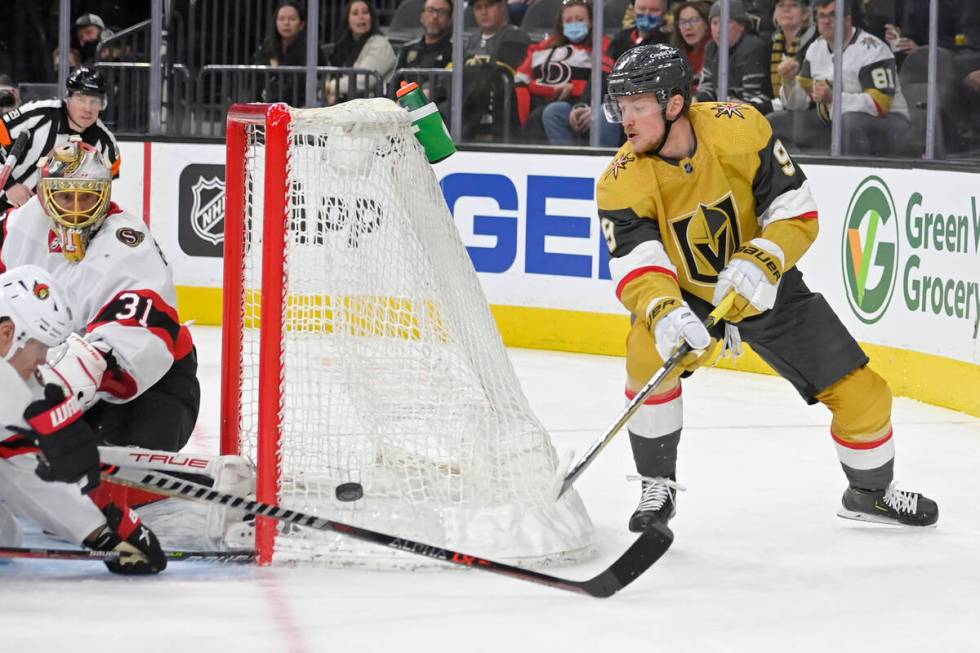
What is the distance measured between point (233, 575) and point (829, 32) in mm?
3550

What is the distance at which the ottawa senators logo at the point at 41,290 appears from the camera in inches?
107

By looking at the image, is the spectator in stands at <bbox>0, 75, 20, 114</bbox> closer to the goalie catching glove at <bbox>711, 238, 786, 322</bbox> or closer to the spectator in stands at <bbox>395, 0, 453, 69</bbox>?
the spectator in stands at <bbox>395, 0, 453, 69</bbox>

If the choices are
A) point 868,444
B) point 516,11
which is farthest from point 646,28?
point 868,444

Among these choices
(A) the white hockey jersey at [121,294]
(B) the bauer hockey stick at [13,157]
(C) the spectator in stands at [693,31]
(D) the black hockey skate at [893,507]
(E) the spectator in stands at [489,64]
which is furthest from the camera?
(E) the spectator in stands at [489,64]

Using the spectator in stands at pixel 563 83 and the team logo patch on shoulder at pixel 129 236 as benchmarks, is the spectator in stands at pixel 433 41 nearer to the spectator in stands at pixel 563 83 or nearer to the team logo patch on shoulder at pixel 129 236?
the spectator in stands at pixel 563 83

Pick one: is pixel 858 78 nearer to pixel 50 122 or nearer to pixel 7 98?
pixel 50 122

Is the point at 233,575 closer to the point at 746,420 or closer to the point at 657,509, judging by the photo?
the point at 657,509

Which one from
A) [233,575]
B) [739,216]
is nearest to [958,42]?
[739,216]

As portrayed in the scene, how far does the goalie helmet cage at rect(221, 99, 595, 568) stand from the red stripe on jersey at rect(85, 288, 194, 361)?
0.13m

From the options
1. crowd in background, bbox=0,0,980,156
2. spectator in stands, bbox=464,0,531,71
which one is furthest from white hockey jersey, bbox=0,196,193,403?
spectator in stands, bbox=464,0,531,71

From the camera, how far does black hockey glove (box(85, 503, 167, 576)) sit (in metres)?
2.89

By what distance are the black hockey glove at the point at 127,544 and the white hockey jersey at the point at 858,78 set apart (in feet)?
11.1

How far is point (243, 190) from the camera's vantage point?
3.28 m

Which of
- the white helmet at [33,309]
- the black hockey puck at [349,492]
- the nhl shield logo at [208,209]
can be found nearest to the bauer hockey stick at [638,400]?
the black hockey puck at [349,492]
